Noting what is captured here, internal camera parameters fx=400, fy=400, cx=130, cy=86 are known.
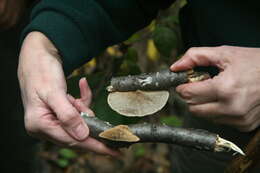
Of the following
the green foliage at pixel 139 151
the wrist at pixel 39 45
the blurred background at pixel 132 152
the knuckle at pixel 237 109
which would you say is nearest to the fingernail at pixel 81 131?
the wrist at pixel 39 45

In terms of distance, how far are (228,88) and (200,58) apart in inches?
4.1

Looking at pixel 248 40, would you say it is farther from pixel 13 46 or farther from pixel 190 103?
pixel 13 46

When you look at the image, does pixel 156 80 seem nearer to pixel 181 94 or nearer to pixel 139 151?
pixel 181 94

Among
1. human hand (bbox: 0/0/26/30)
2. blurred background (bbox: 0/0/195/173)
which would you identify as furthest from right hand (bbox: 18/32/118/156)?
human hand (bbox: 0/0/26/30)

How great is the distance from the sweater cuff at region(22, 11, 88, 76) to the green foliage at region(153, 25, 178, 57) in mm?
333

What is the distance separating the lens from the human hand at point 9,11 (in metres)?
1.43

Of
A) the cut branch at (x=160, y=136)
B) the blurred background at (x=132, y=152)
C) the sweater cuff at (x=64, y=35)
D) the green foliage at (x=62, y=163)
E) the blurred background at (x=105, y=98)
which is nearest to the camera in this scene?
the cut branch at (x=160, y=136)

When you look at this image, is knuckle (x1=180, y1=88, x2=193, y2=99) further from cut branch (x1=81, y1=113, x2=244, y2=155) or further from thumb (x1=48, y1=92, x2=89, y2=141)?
thumb (x1=48, y1=92, x2=89, y2=141)

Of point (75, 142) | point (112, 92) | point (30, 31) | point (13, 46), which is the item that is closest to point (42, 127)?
point (75, 142)

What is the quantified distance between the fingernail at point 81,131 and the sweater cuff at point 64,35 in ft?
0.76

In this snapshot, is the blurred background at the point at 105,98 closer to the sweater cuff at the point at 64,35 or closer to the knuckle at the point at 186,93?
the sweater cuff at the point at 64,35

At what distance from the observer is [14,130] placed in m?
1.84

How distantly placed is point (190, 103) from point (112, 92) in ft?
0.72

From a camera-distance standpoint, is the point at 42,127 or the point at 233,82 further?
the point at 42,127
